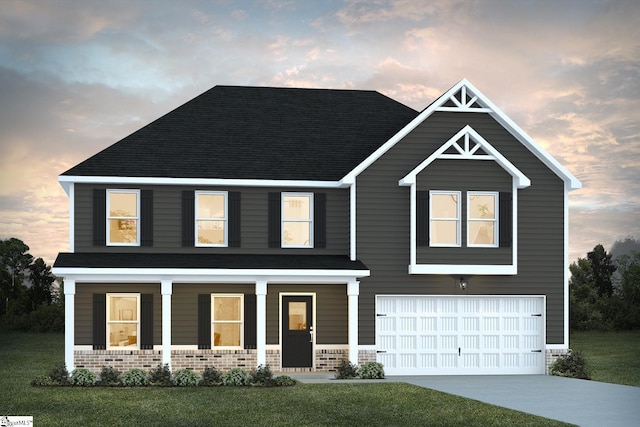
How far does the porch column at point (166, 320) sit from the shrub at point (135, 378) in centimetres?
64

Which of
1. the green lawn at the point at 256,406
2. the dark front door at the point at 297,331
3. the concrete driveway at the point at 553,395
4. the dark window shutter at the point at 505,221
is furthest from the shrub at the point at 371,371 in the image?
the dark window shutter at the point at 505,221

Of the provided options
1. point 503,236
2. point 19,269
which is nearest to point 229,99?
point 503,236

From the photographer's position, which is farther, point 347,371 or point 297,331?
point 297,331

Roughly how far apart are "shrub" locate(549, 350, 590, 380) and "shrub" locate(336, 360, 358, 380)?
6.08 meters

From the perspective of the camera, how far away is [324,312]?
2559cm

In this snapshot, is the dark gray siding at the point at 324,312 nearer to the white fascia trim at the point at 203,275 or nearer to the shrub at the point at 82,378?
the white fascia trim at the point at 203,275

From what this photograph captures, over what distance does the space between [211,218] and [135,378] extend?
5.38 metres

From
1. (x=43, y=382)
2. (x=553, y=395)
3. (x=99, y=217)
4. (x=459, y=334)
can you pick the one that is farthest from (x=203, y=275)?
(x=553, y=395)

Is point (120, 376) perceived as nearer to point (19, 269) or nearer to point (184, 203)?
point (184, 203)

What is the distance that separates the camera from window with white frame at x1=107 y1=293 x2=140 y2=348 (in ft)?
81.9

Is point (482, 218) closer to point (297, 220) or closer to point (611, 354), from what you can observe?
point (297, 220)

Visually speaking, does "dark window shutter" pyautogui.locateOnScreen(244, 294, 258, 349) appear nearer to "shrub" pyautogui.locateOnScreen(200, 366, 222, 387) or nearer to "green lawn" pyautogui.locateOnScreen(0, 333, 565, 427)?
"shrub" pyautogui.locateOnScreen(200, 366, 222, 387)

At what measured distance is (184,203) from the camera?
25.5 metres

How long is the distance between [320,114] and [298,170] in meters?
3.74
